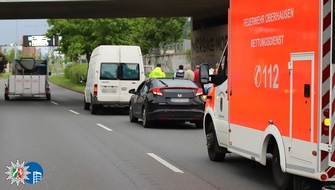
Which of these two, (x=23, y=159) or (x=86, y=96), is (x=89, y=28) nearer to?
(x=86, y=96)

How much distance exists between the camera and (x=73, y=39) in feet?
174

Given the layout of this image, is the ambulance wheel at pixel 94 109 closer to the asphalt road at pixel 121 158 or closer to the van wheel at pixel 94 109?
the van wheel at pixel 94 109

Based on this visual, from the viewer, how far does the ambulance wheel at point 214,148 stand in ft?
35.5

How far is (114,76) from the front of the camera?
2327cm

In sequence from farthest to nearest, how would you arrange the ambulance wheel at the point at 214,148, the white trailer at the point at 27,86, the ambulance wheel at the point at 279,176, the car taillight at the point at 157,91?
1. the white trailer at the point at 27,86
2. the car taillight at the point at 157,91
3. the ambulance wheel at the point at 214,148
4. the ambulance wheel at the point at 279,176

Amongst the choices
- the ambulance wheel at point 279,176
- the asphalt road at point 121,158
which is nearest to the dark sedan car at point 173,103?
the asphalt road at point 121,158

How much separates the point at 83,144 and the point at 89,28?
129ft

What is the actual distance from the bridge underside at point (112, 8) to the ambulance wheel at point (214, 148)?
18.8 metres

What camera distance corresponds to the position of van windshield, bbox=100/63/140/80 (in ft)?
76.2

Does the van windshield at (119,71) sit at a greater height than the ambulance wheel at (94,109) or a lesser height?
greater

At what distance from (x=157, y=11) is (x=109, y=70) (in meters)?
12.9

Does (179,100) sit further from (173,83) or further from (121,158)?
(121,158)

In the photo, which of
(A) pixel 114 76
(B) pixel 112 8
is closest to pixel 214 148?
(A) pixel 114 76

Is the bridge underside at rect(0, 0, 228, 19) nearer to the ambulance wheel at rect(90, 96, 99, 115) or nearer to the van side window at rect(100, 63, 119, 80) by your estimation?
the van side window at rect(100, 63, 119, 80)
